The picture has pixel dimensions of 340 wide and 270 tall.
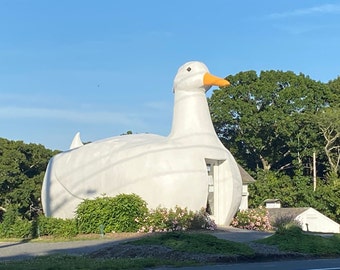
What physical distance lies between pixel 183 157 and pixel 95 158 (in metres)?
3.75

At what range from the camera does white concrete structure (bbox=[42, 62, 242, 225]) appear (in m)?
24.0

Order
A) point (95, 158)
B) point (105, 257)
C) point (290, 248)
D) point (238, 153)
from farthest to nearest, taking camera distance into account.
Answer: point (238, 153) < point (95, 158) < point (290, 248) < point (105, 257)

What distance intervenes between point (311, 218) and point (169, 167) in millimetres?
21400

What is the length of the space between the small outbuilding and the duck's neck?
1502 centimetres

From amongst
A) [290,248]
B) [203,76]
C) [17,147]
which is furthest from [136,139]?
[17,147]

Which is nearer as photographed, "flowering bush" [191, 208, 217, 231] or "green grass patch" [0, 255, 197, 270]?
"green grass patch" [0, 255, 197, 270]

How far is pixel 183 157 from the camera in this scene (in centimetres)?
2414

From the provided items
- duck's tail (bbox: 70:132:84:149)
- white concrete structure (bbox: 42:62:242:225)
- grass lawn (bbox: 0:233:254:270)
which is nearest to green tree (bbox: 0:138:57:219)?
duck's tail (bbox: 70:132:84:149)

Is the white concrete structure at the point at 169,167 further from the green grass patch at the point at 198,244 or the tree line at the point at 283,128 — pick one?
the tree line at the point at 283,128

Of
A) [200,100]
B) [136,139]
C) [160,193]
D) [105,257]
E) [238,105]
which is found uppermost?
[238,105]

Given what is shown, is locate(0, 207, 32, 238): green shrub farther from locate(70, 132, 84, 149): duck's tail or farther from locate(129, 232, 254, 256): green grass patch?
locate(129, 232, 254, 256): green grass patch

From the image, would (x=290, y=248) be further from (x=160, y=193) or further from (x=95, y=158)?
(x=95, y=158)

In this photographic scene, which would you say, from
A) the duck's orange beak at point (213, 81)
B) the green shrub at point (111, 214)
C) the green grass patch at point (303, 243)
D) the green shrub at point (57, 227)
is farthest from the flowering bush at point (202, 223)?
the green grass patch at point (303, 243)

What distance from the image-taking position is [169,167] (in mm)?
23891
